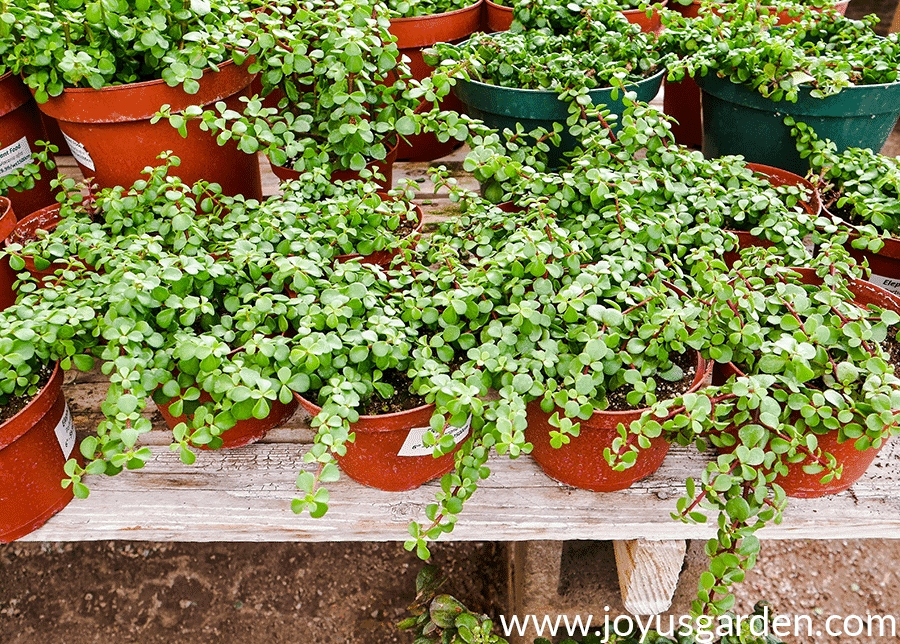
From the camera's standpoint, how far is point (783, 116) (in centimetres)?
150

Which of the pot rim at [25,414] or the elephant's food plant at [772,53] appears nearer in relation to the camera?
the pot rim at [25,414]

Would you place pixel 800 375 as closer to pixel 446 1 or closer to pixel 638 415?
pixel 638 415

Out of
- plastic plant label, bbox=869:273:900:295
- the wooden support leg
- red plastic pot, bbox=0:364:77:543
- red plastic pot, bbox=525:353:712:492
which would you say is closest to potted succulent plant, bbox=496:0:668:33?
plastic plant label, bbox=869:273:900:295

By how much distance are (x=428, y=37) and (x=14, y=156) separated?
975 mm

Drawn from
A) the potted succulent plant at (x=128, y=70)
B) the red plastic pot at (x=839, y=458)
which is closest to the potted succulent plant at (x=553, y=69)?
the potted succulent plant at (x=128, y=70)

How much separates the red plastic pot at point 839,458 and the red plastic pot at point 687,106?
0.92m

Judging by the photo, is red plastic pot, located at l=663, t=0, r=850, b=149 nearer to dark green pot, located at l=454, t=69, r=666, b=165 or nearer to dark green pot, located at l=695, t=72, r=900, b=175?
dark green pot, located at l=695, t=72, r=900, b=175

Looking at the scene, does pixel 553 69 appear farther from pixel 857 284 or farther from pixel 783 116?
pixel 857 284

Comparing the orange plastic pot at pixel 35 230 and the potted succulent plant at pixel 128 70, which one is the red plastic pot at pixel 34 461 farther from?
the potted succulent plant at pixel 128 70

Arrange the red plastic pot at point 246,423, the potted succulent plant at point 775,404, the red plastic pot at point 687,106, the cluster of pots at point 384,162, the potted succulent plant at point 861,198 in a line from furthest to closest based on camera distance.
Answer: the red plastic pot at point 687,106 < the potted succulent plant at point 861,198 < the red plastic pot at point 246,423 < the cluster of pots at point 384,162 < the potted succulent plant at point 775,404

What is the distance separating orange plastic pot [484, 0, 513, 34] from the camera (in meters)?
1.73

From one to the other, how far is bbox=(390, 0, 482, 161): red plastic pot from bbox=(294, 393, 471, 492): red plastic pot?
2.48ft

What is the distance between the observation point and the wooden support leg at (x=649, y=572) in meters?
1.21

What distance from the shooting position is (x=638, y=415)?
983 millimetres
